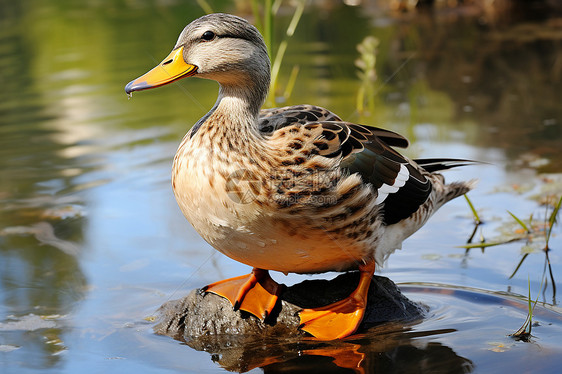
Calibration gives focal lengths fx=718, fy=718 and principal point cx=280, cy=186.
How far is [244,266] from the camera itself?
4461mm

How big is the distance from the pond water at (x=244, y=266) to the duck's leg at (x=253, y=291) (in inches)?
9.2

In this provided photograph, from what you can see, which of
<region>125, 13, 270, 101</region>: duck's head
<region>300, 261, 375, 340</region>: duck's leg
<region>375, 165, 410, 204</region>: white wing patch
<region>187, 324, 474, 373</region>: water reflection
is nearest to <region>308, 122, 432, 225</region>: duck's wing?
<region>375, 165, 410, 204</region>: white wing patch

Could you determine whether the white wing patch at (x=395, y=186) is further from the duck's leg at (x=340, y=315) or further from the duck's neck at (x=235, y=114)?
the duck's neck at (x=235, y=114)

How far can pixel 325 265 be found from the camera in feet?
11.8

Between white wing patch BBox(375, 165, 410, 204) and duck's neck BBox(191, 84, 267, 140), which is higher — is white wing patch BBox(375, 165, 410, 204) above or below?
below

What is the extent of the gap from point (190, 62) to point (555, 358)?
2173 mm

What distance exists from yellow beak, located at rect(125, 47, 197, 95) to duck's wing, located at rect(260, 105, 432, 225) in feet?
1.55

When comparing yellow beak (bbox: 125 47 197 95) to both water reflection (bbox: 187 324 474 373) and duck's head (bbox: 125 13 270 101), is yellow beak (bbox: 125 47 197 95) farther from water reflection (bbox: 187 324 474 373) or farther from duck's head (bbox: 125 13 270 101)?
water reflection (bbox: 187 324 474 373)

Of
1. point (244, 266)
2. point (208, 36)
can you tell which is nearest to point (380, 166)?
point (208, 36)

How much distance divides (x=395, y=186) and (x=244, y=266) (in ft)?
4.03

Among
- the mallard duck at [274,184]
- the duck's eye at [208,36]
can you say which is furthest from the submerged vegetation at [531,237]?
the duck's eye at [208,36]

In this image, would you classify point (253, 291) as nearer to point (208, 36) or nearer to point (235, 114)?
point (235, 114)

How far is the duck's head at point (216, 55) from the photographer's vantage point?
3.50m

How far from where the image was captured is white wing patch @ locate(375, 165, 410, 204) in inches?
142
